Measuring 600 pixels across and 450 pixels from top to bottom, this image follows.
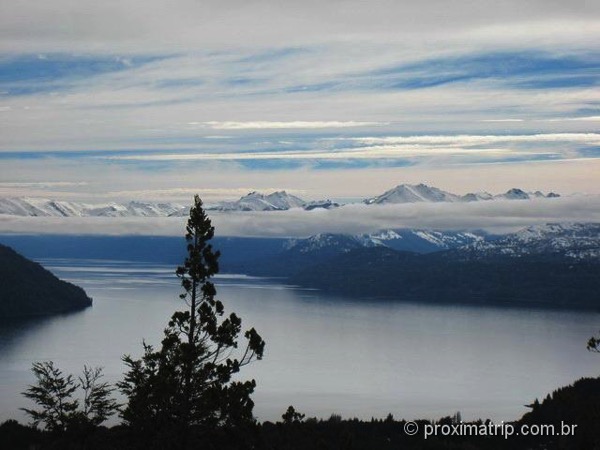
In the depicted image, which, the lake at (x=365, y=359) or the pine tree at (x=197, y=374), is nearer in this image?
the pine tree at (x=197, y=374)

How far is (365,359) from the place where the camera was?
132m

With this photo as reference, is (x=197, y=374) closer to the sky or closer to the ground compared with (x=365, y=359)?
closer to the sky

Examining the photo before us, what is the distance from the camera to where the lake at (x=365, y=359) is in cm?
9488

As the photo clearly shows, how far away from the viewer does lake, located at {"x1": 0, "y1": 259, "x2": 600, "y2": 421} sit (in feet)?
311

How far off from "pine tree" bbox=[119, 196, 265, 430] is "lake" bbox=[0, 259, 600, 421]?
52.0 metres

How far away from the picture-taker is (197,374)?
32.5 metres

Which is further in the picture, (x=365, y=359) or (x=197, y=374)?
(x=365, y=359)

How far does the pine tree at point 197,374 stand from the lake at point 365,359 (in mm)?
52043

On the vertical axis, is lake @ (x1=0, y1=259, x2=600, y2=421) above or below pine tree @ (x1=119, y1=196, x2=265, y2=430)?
below

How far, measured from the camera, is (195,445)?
1239 inches

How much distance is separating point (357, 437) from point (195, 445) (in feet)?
121

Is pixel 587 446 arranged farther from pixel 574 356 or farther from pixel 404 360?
pixel 574 356

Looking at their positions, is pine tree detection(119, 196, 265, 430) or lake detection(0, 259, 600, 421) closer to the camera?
pine tree detection(119, 196, 265, 430)

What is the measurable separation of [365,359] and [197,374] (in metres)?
102
